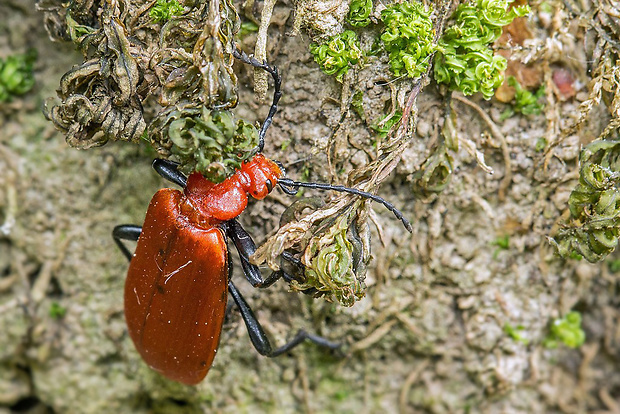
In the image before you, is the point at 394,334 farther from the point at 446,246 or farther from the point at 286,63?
the point at 286,63

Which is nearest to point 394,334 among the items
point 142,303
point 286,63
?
point 142,303

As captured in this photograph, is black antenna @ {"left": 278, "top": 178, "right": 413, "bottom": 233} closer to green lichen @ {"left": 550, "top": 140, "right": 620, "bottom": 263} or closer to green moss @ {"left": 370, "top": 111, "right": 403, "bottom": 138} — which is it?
green moss @ {"left": 370, "top": 111, "right": 403, "bottom": 138}

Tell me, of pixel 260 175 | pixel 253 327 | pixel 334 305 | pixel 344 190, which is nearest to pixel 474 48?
pixel 344 190

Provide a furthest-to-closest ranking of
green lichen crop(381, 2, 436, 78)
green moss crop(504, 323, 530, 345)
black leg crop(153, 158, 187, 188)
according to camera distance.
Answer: green moss crop(504, 323, 530, 345)
black leg crop(153, 158, 187, 188)
green lichen crop(381, 2, 436, 78)

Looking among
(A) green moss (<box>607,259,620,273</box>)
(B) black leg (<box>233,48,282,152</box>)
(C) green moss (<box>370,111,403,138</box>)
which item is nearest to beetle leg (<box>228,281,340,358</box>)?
(B) black leg (<box>233,48,282,152</box>)

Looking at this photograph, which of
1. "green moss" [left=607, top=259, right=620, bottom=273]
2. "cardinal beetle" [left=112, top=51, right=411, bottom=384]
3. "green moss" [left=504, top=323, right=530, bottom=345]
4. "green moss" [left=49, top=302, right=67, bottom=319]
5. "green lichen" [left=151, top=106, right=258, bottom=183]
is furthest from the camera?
"green moss" [left=49, top=302, right=67, bottom=319]

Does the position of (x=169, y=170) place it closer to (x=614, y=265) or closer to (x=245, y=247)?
(x=245, y=247)
